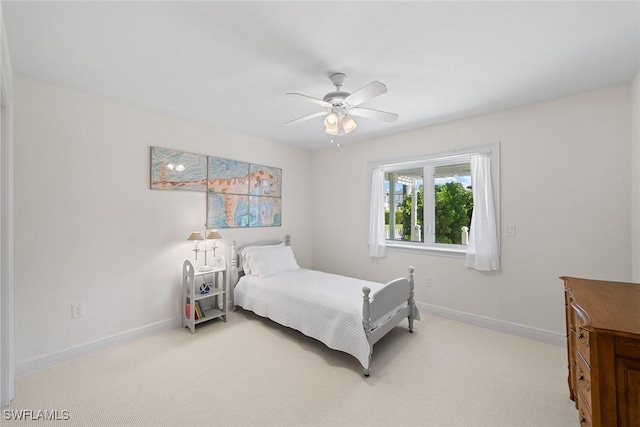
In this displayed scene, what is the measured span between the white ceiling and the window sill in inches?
69.0

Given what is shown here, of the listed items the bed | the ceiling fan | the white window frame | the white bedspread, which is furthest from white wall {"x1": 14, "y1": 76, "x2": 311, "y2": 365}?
the white window frame

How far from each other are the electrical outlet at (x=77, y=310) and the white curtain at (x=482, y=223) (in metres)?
4.12

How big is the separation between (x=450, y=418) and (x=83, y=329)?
3223mm

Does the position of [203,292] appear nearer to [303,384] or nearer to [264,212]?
[264,212]

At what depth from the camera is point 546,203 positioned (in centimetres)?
278

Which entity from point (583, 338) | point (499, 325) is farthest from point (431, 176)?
point (583, 338)

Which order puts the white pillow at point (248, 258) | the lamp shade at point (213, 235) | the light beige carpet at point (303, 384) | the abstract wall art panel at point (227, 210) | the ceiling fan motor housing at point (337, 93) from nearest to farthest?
the light beige carpet at point (303, 384), the ceiling fan motor housing at point (337, 93), the lamp shade at point (213, 235), the abstract wall art panel at point (227, 210), the white pillow at point (248, 258)


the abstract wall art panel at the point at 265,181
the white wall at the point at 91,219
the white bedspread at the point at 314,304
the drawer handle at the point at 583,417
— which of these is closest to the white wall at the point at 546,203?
the white bedspread at the point at 314,304

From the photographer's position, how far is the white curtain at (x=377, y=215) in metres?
4.00

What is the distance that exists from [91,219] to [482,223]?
164 inches

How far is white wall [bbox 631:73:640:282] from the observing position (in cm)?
222

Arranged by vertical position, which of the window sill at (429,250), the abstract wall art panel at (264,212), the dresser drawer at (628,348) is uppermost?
the abstract wall art panel at (264,212)

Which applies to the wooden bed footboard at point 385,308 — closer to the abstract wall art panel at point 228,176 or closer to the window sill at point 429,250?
the window sill at point 429,250

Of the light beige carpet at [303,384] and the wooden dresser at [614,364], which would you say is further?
the light beige carpet at [303,384]
